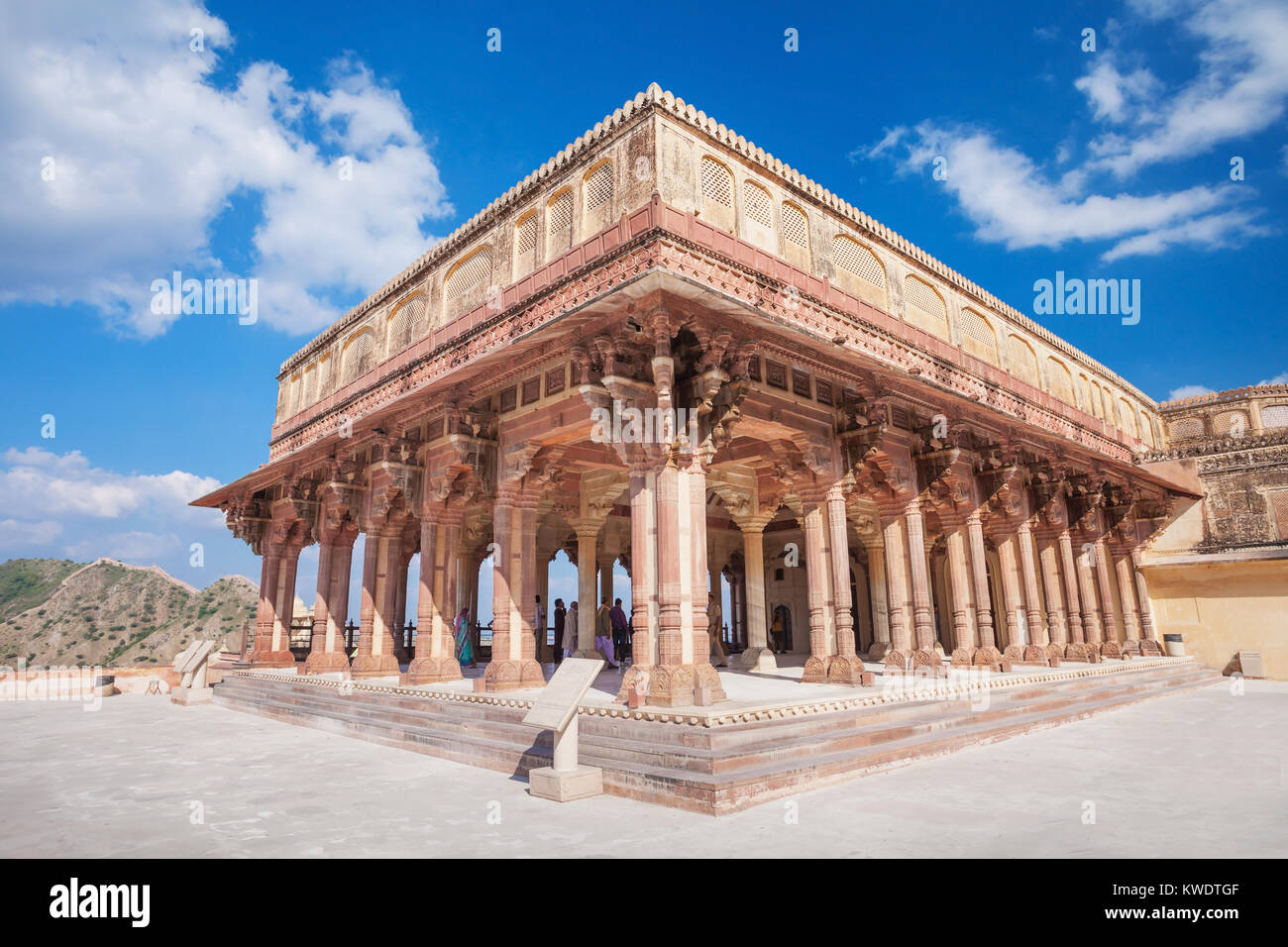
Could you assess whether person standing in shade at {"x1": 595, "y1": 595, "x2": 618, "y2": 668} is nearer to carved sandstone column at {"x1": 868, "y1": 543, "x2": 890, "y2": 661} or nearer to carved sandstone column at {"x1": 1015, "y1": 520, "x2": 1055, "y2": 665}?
carved sandstone column at {"x1": 868, "y1": 543, "x2": 890, "y2": 661}

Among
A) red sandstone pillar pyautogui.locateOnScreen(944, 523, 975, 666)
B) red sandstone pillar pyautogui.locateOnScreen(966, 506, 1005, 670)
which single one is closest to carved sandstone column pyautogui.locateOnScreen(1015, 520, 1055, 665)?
red sandstone pillar pyautogui.locateOnScreen(966, 506, 1005, 670)

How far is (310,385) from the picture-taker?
19766 mm

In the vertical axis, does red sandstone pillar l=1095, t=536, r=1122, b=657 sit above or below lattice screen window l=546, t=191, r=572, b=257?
below

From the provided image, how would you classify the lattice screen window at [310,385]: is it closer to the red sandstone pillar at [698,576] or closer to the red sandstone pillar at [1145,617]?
the red sandstone pillar at [698,576]

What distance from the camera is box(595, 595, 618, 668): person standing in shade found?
16.3m

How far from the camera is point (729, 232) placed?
1033 cm

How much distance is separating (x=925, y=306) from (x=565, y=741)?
12.8 metres

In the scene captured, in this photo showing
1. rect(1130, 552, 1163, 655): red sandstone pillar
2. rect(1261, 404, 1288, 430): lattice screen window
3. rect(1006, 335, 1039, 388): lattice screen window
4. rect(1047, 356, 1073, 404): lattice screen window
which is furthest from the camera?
rect(1261, 404, 1288, 430): lattice screen window

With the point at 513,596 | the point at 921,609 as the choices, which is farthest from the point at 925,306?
the point at 513,596

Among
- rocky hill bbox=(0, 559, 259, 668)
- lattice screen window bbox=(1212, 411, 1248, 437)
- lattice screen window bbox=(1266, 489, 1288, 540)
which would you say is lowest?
rocky hill bbox=(0, 559, 259, 668)

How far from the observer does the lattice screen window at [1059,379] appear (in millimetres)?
19375

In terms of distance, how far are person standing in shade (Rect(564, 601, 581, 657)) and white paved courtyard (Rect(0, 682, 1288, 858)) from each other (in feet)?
25.5

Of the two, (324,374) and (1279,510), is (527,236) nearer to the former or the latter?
(324,374)
